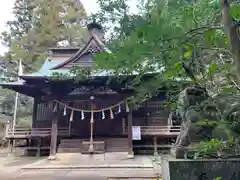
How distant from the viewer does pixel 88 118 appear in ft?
39.6

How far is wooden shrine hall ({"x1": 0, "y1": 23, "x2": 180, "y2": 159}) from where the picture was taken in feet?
34.5

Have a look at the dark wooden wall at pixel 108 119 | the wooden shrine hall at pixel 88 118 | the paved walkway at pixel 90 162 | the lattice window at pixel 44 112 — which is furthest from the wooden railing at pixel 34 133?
the paved walkway at pixel 90 162

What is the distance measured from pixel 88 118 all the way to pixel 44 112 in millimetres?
2483

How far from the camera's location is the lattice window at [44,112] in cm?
1233

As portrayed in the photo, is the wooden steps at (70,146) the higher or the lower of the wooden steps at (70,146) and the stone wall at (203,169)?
the lower

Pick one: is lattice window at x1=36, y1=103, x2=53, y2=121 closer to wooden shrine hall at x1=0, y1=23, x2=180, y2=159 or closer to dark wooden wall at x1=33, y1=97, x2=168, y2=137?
wooden shrine hall at x1=0, y1=23, x2=180, y2=159

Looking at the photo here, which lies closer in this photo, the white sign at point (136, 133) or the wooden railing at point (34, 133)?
the white sign at point (136, 133)

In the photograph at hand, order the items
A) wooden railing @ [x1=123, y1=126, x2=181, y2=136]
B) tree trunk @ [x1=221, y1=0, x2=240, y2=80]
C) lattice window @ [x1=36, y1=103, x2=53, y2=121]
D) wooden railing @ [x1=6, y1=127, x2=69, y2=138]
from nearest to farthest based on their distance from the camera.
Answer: tree trunk @ [x1=221, y1=0, x2=240, y2=80]
wooden railing @ [x1=123, y1=126, x2=181, y2=136]
wooden railing @ [x1=6, y1=127, x2=69, y2=138]
lattice window @ [x1=36, y1=103, x2=53, y2=121]

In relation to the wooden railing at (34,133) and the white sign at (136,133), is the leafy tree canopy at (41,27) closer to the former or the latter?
the wooden railing at (34,133)

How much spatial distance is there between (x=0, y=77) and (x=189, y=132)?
Result: 24.9 meters

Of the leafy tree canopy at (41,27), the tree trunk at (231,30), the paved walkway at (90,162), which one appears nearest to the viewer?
the tree trunk at (231,30)

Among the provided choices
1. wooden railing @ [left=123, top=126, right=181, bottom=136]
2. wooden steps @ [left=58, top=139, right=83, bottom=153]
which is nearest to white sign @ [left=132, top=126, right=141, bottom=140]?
wooden railing @ [left=123, top=126, right=181, bottom=136]

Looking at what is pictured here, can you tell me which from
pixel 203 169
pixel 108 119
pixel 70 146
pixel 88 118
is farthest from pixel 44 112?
pixel 203 169

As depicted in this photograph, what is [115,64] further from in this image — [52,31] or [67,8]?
[67,8]
